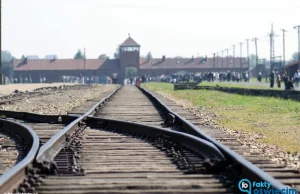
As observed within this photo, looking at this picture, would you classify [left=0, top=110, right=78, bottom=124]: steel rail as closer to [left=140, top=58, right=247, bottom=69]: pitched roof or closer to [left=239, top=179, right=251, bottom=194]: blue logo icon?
[left=239, top=179, right=251, bottom=194]: blue logo icon

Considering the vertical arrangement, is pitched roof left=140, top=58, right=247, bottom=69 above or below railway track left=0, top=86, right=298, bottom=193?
above

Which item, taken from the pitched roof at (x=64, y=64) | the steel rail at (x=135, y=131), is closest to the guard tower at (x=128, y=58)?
the pitched roof at (x=64, y=64)

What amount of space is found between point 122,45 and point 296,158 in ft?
469

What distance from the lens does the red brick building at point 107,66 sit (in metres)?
147

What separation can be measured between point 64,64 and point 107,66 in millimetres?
12149

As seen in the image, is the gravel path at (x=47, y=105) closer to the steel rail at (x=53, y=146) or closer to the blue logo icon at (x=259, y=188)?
the steel rail at (x=53, y=146)

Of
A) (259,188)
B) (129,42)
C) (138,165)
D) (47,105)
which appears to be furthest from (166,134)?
(129,42)

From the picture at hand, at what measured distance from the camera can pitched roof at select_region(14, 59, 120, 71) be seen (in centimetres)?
14962

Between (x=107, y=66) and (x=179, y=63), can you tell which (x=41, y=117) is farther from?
(x=179, y=63)

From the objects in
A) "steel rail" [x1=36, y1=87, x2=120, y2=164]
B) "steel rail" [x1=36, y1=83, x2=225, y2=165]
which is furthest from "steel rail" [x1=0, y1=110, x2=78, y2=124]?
"steel rail" [x1=36, y1=87, x2=120, y2=164]

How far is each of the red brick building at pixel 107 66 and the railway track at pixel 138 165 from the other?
440 feet

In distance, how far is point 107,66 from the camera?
149625mm

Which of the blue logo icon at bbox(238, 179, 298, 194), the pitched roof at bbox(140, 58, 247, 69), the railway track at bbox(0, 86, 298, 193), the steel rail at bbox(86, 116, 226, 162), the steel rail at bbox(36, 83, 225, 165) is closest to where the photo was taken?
the blue logo icon at bbox(238, 179, 298, 194)

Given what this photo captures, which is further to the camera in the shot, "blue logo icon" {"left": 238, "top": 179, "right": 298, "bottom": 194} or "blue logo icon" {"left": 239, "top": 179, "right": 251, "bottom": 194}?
"blue logo icon" {"left": 239, "top": 179, "right": 251, "bottom": 194}
